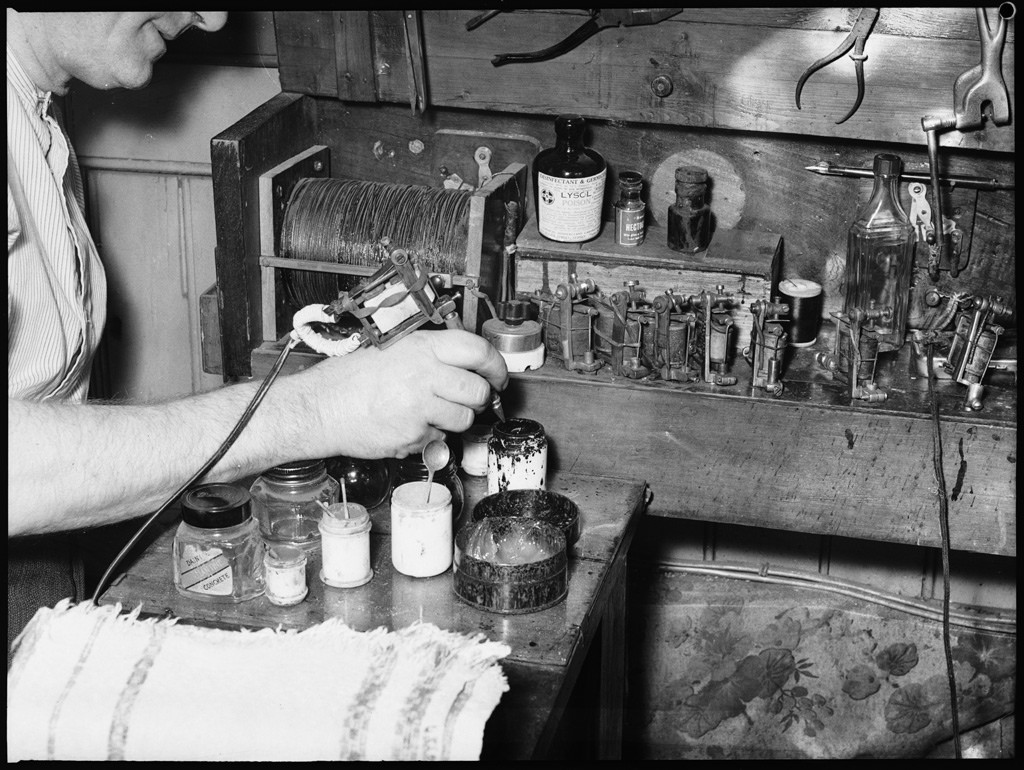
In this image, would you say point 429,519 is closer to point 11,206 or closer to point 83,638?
point 83,638

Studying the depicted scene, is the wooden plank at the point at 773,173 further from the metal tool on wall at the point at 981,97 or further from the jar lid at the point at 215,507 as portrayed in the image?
the jar lid at the point at 215,507

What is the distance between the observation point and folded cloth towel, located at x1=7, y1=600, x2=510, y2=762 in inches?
53.2

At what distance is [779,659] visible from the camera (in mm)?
2863

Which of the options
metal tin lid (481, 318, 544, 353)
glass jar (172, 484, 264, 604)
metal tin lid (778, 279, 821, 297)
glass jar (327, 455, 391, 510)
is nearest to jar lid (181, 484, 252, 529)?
glass jar (172, 484, 264, 604)

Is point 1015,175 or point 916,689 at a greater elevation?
point 1015,175

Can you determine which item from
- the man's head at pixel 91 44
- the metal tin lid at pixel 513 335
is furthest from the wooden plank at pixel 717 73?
the man's head at pixel 91 44

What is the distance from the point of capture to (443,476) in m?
1.86

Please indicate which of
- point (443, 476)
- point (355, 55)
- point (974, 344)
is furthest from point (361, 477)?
point (974, 344)

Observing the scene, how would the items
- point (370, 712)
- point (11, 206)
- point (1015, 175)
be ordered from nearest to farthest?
point (370, 712)
point (11, 206)
point (1015, 175)

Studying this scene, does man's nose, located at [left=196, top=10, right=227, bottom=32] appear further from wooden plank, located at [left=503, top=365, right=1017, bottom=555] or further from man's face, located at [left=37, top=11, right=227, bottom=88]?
wooden plank, located at [left=503, top=365, right=1017, bottom=555]

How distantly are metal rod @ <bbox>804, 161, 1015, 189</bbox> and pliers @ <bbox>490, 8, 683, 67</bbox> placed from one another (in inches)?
16.0

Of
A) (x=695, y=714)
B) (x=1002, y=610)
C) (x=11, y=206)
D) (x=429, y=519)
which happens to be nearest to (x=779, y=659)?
(x=695, y=714)

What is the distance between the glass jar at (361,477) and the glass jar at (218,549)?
22 centimetres

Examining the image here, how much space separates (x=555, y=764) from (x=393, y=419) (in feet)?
1.76
